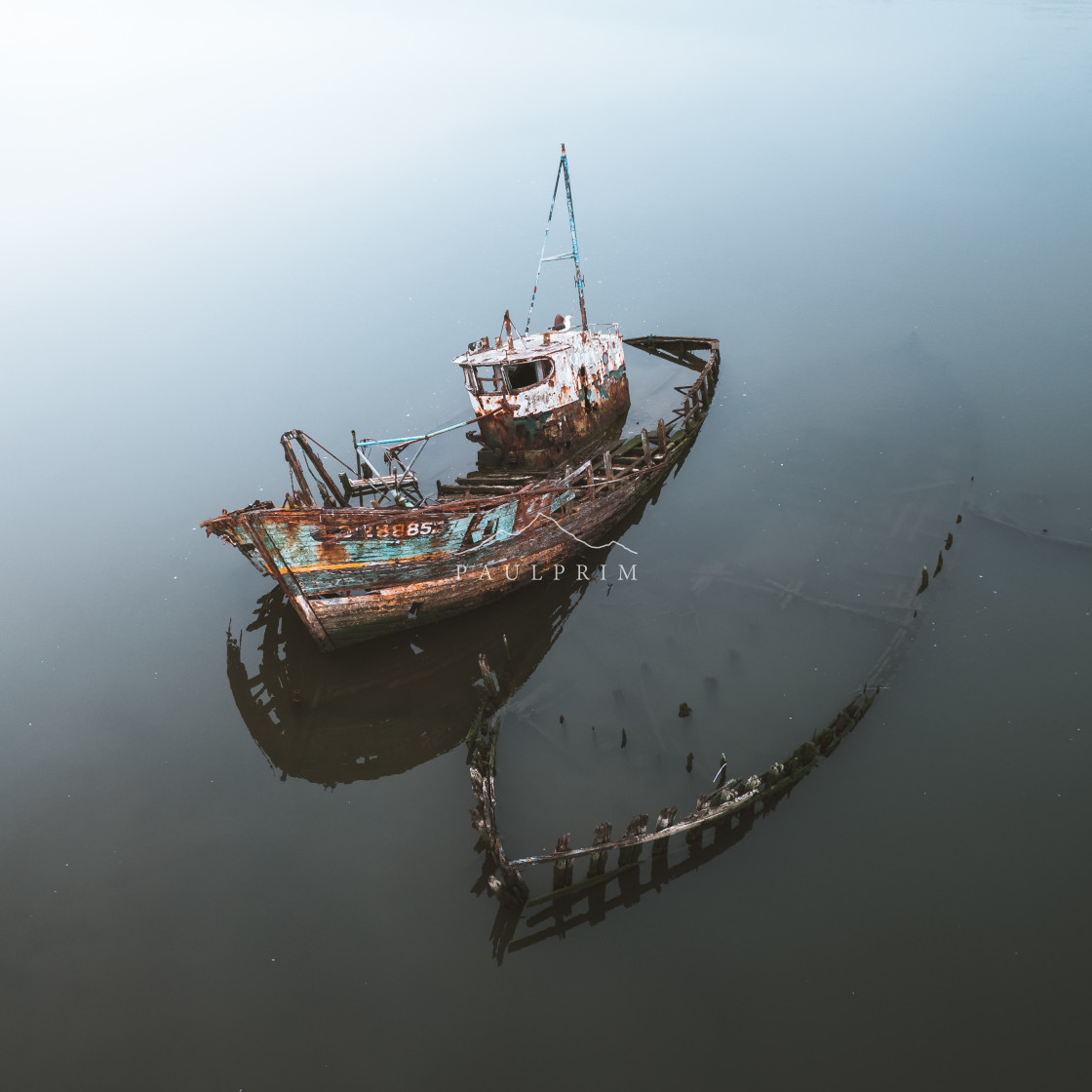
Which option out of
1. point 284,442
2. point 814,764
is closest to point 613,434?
point 284,442

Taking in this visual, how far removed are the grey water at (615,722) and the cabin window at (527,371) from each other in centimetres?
497

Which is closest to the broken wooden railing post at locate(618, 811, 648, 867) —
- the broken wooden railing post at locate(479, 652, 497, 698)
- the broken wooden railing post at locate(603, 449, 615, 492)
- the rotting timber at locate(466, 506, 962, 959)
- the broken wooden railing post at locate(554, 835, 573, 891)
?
the rotting timber at locate(466, 506, 962, 959)

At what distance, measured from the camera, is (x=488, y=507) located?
1603 centimetres

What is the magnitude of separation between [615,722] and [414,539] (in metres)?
5.52

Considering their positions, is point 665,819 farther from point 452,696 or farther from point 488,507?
point 488,507

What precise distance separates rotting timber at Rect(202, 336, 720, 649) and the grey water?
1082mm

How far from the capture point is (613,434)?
2359 centimetres

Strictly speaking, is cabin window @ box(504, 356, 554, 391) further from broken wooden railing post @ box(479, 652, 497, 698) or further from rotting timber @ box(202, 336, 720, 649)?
broken wooden railing post @ box(479, 652, 497, 698)

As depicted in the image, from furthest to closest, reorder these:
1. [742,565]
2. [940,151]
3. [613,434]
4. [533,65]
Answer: [533,65]
[940,151]
[613,434]
[742,565]

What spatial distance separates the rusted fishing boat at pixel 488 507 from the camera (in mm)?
15039

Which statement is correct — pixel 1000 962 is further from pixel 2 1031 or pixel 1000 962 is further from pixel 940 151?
pixel 940 151

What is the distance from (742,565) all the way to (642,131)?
71.5 m

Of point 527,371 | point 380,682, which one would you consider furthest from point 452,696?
point 527,371

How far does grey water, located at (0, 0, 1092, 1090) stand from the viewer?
1035 centimetres
